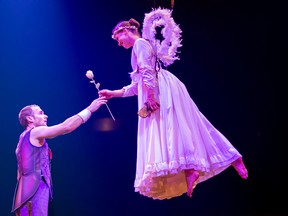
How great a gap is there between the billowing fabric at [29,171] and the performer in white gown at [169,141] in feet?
2.98

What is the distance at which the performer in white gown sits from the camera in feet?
9.61

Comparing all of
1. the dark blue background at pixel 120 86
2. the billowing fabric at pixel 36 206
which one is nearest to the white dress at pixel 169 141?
the billowing fabric at pixel 36 206

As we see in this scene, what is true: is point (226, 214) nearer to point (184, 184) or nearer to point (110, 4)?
point (184, 184)

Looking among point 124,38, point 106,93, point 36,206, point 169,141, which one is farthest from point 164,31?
point 36,206

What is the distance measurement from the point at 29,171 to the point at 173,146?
4.30 ft

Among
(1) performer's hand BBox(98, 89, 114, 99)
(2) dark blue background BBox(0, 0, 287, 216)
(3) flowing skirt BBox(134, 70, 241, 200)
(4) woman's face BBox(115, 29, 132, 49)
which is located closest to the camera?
(3) flowing skirt BBox(134, 70, 241, 200)

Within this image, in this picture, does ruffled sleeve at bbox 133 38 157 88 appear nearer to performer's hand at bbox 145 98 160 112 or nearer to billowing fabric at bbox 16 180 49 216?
performer's hand at bbox 145 98 160 112

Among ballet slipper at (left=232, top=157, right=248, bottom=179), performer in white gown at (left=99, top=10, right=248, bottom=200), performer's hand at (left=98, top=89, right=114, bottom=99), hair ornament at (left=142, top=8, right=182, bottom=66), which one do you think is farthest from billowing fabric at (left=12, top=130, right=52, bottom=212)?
ballet slipper at (left=232, top=157, right=248, bottom=179)

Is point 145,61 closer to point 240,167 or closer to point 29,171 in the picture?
point 240,167

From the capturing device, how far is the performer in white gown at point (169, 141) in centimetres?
293

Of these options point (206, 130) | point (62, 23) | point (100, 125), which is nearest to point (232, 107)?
point (100, 125)

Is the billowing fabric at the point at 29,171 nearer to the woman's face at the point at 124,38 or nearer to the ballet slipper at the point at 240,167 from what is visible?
the woman's face at the point at 124,38

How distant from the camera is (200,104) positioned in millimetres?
4953

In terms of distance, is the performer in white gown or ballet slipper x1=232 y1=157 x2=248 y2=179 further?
ballet slipper x1=232 y1=157 x2=248 y2=179
